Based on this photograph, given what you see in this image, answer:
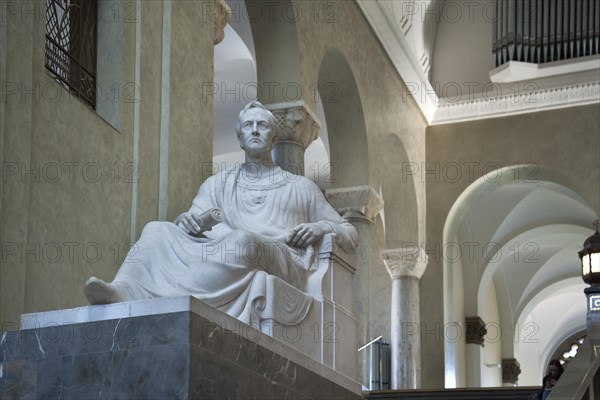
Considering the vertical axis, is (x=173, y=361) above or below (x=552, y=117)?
below

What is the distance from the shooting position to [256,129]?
745 centimetres

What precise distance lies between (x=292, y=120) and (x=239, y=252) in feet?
15.5

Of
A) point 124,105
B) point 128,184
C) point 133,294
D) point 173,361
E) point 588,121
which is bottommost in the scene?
point 173,361

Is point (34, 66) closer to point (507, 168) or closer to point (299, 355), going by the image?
point (299, 355)

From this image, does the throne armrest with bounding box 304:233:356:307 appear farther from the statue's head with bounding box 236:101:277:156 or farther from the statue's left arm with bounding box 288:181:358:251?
the statue's head with bounding box 236:101:277:156

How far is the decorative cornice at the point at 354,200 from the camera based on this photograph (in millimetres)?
13148

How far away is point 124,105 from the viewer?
794cm

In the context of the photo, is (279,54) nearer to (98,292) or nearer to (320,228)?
(320,228)

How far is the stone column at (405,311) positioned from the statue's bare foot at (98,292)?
32.4 feet

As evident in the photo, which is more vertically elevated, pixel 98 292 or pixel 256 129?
pixel 256 129

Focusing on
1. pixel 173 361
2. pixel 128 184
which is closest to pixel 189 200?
pixel 128 184

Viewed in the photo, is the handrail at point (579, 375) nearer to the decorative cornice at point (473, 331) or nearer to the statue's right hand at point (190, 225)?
the statue's right hand at point (190, 225)

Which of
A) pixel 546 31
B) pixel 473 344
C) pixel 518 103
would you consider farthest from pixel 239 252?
pixel 473 344

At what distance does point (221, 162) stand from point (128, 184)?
11.7m
